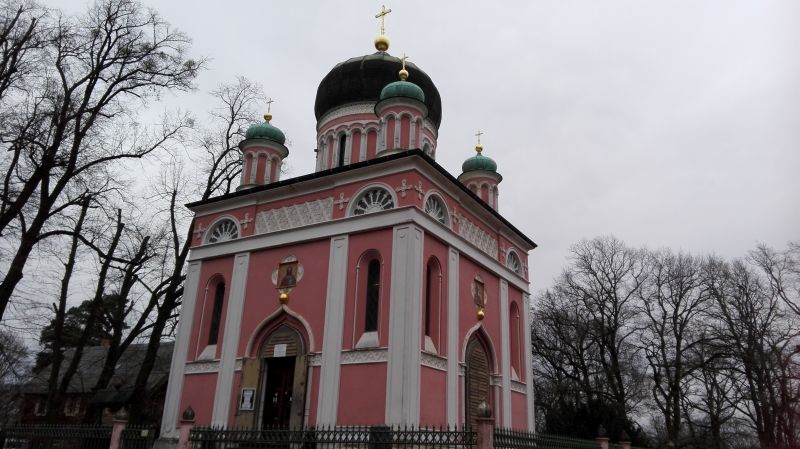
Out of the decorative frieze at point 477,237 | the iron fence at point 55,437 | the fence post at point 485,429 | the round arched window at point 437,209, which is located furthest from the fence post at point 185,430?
the decorative frieze at point 477,237

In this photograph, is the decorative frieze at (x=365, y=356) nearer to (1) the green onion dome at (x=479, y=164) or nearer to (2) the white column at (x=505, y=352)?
(2) the white column at (x=505, y=352)

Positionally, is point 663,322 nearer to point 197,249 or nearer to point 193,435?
point 197,249

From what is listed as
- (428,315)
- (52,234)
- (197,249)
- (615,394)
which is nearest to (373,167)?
(428,315)

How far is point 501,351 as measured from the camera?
17.2 m

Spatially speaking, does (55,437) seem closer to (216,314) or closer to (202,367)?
(202,367)

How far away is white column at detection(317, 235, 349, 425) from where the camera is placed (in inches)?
537

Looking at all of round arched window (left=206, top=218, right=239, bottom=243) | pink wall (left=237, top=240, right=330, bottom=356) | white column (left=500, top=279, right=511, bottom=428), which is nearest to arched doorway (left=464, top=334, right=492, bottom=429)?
white column (left=500, top=279, right=511, bottom=428)

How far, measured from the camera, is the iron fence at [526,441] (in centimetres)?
962

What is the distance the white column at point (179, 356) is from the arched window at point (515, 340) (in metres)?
9.33

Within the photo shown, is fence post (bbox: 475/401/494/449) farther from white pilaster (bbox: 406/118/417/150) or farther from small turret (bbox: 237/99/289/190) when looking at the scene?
small turret (bbox: 237/99/289/190)

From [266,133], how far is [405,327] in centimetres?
920

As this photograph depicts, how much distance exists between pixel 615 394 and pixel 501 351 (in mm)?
12106

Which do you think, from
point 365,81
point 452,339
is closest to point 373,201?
point 452,339

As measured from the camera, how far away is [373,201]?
50.1 feet
